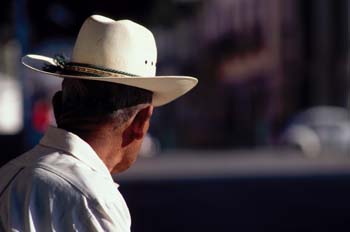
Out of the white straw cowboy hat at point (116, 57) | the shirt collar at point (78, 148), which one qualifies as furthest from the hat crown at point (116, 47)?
the shirt collar at point (78, 148)

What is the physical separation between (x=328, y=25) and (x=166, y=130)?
8.71 m

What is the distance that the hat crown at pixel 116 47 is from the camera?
2.97 meters

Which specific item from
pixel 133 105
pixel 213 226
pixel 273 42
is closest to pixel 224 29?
pixel 273 42

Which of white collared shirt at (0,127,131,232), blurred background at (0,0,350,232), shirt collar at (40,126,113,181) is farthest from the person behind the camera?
blurred background at (0,0,350,232)

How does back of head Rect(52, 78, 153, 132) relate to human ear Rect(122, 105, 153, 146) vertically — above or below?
above

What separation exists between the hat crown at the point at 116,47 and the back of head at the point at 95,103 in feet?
0.20

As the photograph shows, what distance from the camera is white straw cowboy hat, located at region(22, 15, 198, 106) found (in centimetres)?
294

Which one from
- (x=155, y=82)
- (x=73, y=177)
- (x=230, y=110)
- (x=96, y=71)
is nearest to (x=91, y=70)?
(x=96, y=71)

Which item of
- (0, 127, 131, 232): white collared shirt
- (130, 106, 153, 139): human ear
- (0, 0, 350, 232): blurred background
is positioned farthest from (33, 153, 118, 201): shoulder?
(0, 0, 350, 232): blurred background

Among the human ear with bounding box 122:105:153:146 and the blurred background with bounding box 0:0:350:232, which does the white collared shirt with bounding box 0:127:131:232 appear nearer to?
the human ear with bounding box 122:105:153:146

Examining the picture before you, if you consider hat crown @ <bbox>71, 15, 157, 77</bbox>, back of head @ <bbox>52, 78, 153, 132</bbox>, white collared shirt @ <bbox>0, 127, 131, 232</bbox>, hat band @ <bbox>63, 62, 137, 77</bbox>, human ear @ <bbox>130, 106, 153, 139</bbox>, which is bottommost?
white collared shirt @ <bbox>0, 127, 131, 232</bbox>

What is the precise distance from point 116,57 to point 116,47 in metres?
0.03

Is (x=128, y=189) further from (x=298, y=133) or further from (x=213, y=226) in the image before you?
(x=298, y=133)

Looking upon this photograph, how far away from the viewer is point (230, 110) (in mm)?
60875
